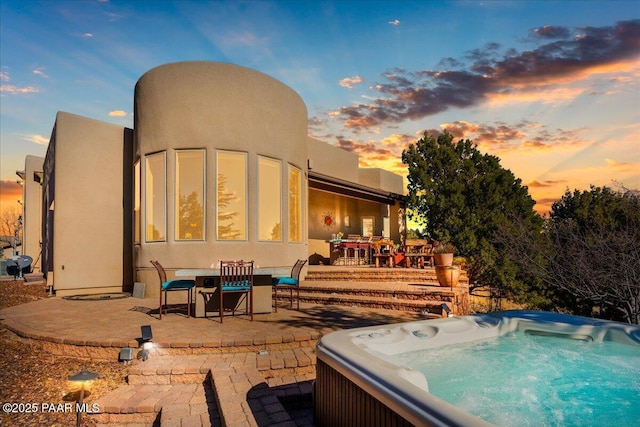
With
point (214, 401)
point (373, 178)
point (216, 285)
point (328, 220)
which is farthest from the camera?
point (373, 178)

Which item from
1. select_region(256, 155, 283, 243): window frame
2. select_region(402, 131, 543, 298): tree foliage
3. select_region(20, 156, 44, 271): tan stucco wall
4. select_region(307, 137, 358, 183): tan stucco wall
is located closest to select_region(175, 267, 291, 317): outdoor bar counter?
select_region(256, 155, 283, 243): window frame

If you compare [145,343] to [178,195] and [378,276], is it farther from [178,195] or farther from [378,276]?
[378,276]

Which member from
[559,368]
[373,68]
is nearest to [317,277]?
[373,68]

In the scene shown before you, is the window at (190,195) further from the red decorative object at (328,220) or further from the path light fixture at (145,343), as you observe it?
the red decorative object at (328,220)

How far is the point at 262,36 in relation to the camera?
10.0 meters

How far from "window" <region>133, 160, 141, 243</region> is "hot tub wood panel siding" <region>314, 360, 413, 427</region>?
808 cm

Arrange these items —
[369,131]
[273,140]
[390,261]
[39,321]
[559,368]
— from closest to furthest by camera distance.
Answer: [559,368] < [39,321] < [273,140] < [390,261] < [369,131]

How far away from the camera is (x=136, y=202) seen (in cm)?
1043

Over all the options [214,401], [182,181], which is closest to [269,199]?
[182,181]

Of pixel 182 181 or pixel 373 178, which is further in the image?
pixel 373 178

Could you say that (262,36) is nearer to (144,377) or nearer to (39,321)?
(39,321)

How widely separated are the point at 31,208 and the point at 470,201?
20.3 m

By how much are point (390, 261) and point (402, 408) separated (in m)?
12.0

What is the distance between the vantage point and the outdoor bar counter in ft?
22.9
